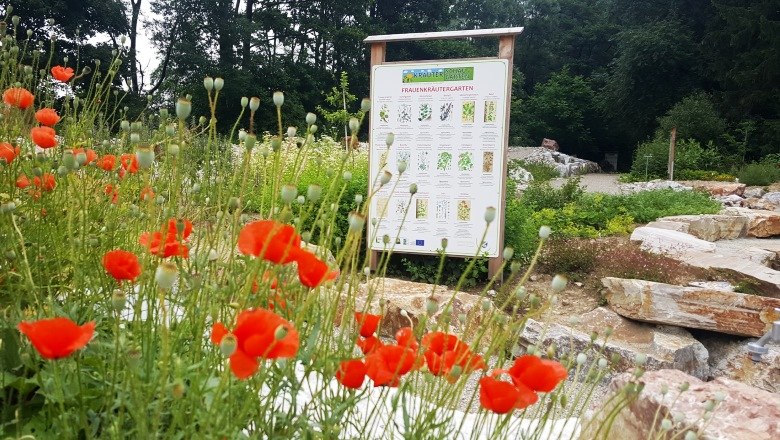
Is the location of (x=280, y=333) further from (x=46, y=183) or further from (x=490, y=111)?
(x=490, y=111)

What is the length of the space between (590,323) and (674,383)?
2.19m

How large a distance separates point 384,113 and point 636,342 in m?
2.52

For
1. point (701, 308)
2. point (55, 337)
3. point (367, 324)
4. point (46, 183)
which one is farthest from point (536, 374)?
point (701, 308)

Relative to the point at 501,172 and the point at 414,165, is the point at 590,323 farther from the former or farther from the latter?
the point at 414,165

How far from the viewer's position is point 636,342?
4.11m

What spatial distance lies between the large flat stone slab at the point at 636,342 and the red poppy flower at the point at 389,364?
2616 mm

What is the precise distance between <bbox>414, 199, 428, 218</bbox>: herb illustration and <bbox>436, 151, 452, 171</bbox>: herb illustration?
286 mm

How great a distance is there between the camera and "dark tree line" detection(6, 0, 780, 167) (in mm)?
21266

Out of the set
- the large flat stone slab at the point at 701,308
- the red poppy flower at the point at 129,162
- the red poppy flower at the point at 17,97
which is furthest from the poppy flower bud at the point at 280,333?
the large flat stone slab at the point at 701,308

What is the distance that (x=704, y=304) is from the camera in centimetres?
410

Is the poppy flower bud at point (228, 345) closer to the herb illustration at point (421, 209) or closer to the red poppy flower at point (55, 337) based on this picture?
the red poppy flower at point (55, 337)

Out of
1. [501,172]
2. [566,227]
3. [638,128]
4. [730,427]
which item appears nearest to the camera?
[730,427]

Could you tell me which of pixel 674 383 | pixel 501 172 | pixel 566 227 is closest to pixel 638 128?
pixel 566 227

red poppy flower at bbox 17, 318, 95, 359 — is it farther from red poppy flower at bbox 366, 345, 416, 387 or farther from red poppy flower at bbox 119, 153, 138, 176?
red poppy flower at bbox 119, 153, 138, 176
